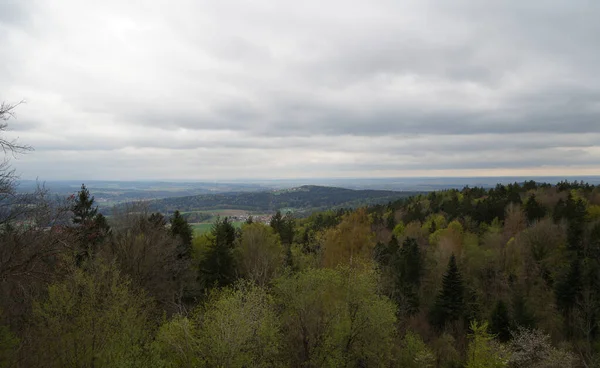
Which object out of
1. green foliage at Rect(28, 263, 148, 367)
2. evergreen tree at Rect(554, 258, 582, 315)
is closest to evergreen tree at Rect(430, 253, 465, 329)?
evergreen tree at Rect(554, 258, 582, 315)

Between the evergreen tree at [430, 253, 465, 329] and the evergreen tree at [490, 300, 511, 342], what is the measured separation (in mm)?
3187

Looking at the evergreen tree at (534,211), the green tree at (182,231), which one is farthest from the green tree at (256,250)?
the evergreen tree at (534,211)

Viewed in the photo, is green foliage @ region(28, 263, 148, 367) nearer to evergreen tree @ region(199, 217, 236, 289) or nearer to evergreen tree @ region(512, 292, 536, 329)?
evergreen tree @ region(199, 217, 236, 289)

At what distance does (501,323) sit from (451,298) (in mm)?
4677

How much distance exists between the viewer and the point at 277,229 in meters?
58.3

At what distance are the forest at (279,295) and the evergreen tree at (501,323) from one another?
0.13 meters

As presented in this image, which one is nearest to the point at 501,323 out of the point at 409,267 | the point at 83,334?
the point at 409,267

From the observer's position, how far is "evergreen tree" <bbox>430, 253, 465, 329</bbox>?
3338 cm

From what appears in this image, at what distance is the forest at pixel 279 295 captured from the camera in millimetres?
13336

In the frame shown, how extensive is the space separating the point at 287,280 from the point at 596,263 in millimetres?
35743

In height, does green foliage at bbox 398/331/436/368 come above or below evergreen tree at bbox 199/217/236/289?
below

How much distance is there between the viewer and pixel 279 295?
21.7 meters

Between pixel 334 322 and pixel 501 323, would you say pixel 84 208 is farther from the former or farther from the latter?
pixel 501 323

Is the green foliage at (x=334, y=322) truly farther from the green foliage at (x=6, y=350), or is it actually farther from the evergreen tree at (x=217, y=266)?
the evergreen tree at (x=217, y=266)
